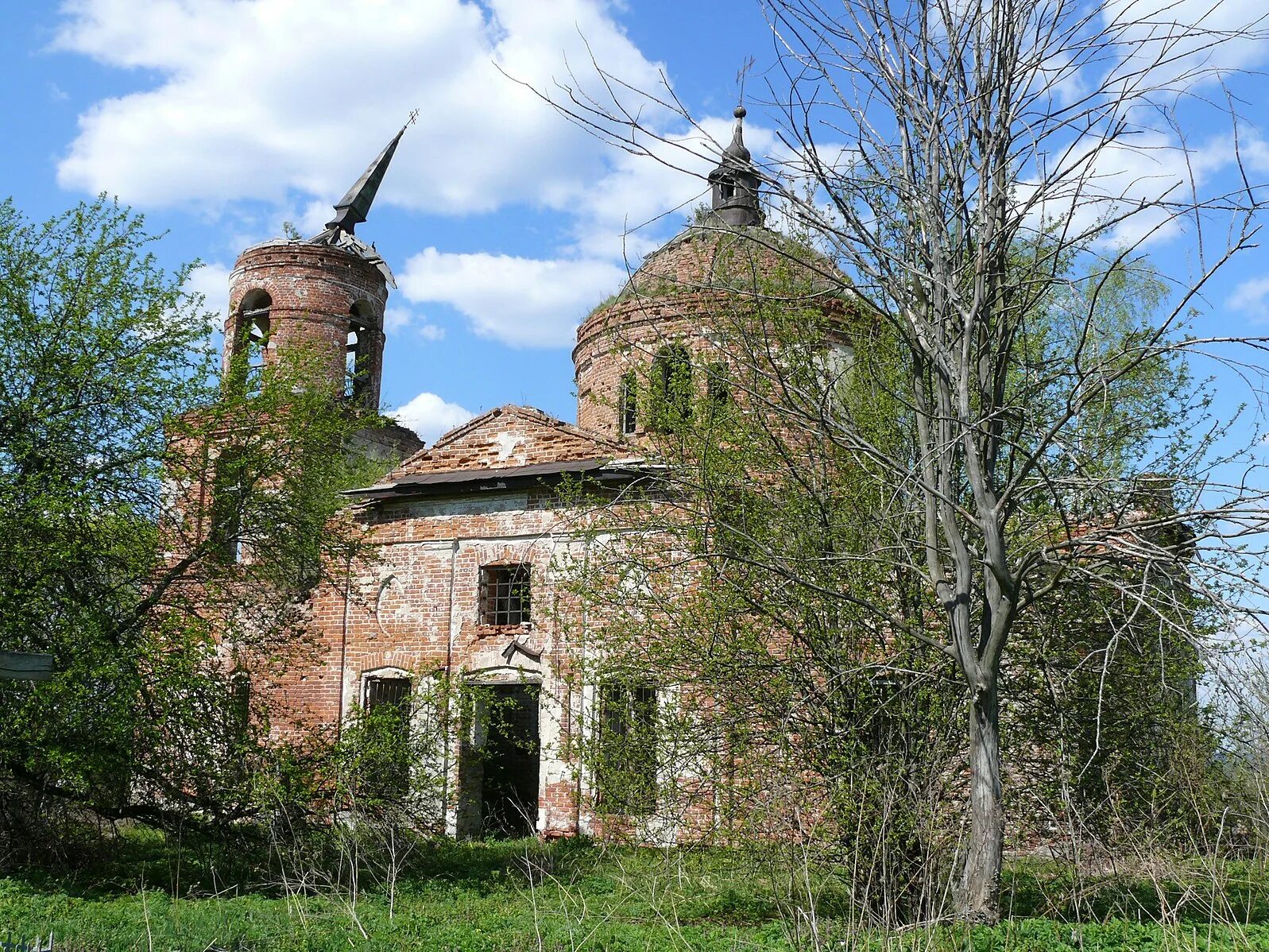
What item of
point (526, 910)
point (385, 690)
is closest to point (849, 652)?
point (526, 910)

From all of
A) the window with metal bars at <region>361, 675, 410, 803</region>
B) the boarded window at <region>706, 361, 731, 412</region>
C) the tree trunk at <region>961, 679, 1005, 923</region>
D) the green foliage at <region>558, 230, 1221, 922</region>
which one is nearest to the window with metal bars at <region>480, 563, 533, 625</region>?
the window with metal bars at <region>361, 675, 410, 803</region>

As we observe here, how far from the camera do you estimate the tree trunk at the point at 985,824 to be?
6.41 m

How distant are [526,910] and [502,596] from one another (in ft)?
23.9

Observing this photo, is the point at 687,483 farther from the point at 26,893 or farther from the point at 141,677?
the point at 26,893

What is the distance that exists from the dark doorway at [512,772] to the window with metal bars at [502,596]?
1.00 meters

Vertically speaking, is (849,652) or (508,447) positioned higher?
(508,447)

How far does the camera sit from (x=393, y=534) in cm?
1659

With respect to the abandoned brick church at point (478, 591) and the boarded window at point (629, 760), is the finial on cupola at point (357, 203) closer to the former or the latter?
the abandoned brick church at point (478, 591)

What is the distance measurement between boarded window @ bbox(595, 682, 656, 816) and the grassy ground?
541 mm

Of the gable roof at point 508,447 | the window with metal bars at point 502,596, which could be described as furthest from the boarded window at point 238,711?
the gable roof at point 508,447

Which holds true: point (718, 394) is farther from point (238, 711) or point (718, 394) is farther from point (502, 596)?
point (502, 596)

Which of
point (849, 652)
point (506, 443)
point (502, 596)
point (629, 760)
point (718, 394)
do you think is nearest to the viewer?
point (849, 652)

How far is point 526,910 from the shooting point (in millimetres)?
9266

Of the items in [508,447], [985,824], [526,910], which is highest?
[508,447]
